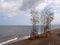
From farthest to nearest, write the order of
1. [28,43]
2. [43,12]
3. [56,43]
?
[43,12], [28,43], [56,43]

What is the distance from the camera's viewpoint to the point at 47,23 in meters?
35.5

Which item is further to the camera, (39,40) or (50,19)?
(50,19)

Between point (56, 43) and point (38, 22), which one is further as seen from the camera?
point (38, 22)

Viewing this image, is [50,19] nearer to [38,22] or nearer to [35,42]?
[38,22]

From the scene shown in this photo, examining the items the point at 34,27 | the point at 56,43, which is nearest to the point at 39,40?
the point at 56,43

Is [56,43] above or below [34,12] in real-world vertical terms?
below

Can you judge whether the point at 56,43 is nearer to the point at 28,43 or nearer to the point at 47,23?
the point at 28,43

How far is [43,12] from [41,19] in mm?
1385

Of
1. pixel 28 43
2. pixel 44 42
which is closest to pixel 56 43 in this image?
pixel 44 42

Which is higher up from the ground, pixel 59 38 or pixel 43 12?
pixel 43 12

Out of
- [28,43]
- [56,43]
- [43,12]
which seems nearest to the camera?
[56,43]

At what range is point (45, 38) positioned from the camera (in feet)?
58.1

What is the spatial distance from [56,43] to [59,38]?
1428 millimetres

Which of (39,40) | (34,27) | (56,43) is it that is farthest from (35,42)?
(34,27)
